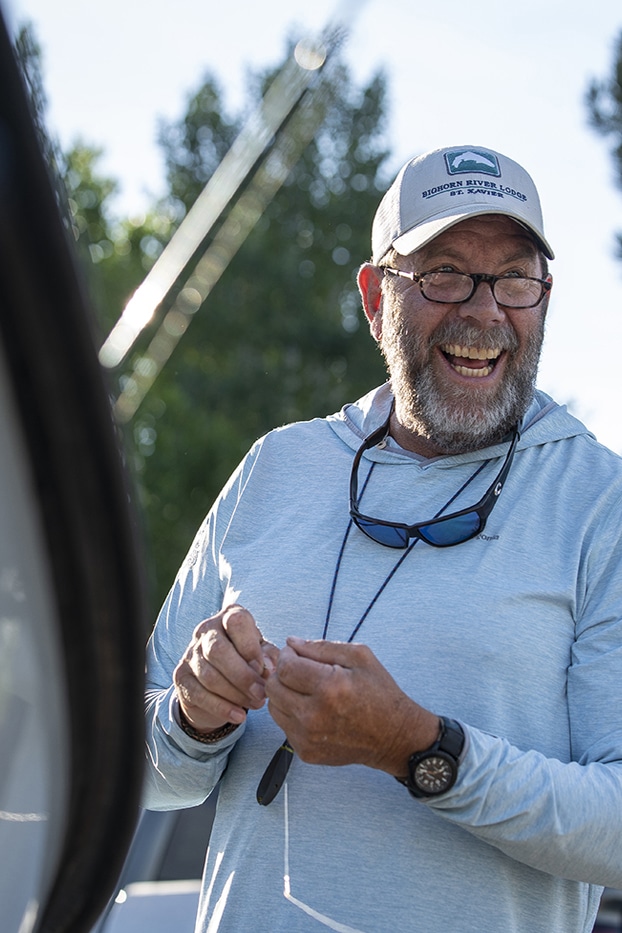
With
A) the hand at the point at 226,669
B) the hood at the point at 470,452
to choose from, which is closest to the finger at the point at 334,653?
the hand at the point at 226,669

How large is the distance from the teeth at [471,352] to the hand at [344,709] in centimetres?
86

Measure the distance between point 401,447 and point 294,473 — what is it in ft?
0.79

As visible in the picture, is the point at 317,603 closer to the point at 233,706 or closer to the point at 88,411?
the point at 233,706

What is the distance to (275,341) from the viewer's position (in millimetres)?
26703

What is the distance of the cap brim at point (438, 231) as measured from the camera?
2340 mm

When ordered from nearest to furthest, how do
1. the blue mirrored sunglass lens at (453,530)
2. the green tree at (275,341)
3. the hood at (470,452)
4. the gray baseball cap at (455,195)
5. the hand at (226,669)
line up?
the hand at (226,669), the blue mirrored sunglass lens at (453,530), the hood at (470,452), the gray baseball cap at (455,195), the green tree at (275,341)

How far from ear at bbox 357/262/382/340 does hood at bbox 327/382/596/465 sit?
0.61 ft

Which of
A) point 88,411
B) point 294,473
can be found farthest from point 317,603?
point 88,411

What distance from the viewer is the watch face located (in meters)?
1.71

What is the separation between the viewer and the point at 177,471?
2619cm

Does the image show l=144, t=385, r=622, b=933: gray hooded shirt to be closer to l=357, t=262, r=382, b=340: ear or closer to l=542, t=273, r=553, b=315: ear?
l=542, t=273, r=553, b=315: ear

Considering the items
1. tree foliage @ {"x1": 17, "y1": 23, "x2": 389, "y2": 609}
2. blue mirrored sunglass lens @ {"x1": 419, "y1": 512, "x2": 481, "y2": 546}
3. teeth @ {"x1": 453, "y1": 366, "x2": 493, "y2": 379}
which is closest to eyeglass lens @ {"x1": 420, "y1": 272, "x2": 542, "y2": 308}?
teeth @ {"x1": 453, "y1": 366, "x2": 493, "y2": 379}

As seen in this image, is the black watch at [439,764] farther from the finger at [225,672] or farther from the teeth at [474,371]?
the teeth at [474,371]

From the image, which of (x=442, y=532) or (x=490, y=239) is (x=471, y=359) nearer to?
(x=490, y=239)
